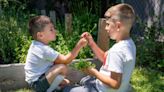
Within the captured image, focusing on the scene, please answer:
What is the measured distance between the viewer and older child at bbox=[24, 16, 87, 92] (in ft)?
14.9

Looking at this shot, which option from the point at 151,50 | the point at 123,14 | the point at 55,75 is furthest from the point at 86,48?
the point at 123,14

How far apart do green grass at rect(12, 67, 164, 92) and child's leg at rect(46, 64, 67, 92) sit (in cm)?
81

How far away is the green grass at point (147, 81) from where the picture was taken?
5379mm

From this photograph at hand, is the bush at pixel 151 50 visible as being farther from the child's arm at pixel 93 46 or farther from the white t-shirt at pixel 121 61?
the white t-shirt at pixel 121 61

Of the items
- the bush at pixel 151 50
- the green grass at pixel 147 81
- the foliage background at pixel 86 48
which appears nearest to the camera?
the green grass at pixel 147 81

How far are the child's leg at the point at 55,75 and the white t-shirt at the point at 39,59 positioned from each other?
0.27 feet

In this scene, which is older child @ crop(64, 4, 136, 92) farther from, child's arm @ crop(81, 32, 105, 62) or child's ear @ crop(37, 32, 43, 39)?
child's ear @ crop(37, 32, 43, 39)

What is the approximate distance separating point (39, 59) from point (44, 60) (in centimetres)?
6

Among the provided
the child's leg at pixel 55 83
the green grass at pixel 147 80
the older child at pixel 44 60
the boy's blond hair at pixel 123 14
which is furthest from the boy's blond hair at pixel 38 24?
the green grass at pixel 147 80

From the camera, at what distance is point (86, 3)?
893 cm

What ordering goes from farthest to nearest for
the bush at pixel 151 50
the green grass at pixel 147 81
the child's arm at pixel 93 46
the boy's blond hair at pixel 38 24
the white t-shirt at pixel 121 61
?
the bush at pixel 151 50
the green grass at pixel 147 81
the boy's blond hair at pixel 38 24
the child's arm at pixel 93 46
the white t-shirt at pixel 121 61

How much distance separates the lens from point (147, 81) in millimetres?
5695

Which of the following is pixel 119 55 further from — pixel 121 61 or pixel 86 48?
pixel 86 48

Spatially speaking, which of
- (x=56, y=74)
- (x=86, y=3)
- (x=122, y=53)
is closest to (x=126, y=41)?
(x=122, y=53)
